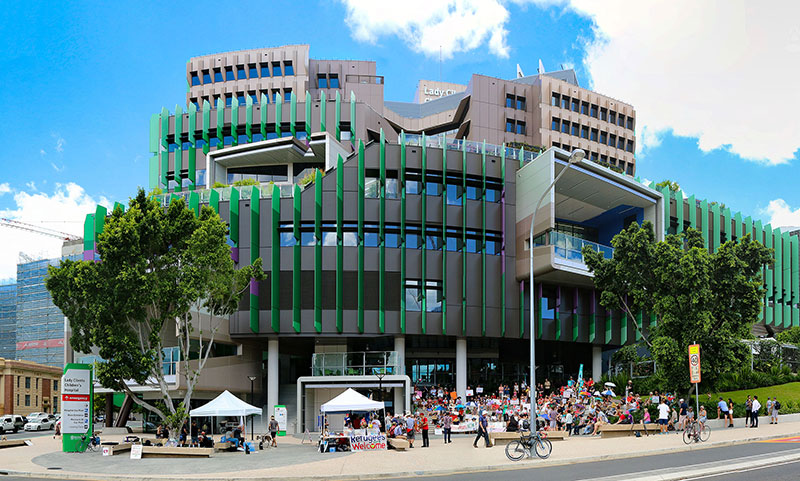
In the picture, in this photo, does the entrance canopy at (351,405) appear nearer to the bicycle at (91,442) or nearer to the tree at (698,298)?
the bicycle at (91,442)

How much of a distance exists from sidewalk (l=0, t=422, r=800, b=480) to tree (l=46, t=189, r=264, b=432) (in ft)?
15.1

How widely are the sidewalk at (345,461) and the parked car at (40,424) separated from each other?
30.3m

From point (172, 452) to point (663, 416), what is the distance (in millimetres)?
21797

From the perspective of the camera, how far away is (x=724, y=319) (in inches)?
1565

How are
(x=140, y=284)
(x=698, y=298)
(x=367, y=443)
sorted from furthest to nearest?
(x=698, y=298), (x=140, y=284), (x=367, y=443)

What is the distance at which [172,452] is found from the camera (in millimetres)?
30359

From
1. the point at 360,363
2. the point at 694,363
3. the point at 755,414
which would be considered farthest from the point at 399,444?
the point at 755,414

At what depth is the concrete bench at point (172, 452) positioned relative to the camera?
30359 millimetres

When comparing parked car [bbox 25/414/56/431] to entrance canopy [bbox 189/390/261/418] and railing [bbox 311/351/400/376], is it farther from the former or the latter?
entrance canopy [bbox 189/390/261/418]

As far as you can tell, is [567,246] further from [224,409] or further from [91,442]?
[91,442]

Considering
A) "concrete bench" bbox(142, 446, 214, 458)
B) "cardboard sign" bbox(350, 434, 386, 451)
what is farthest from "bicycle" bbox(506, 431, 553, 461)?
"concrete bench" bbox(142, 446, 214, 458)

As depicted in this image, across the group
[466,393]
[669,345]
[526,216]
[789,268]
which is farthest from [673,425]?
[789,268]

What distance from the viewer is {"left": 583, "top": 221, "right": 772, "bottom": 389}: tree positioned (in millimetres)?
38438

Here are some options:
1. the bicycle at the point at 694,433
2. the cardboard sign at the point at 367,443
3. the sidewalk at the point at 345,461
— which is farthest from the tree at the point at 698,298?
the cardboard sign at the point at 367,443
